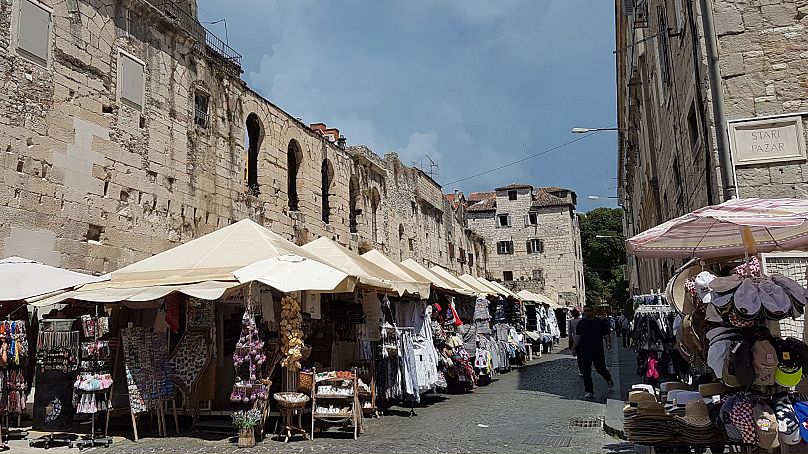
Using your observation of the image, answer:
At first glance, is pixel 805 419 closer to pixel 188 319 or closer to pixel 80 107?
pixel 188 319

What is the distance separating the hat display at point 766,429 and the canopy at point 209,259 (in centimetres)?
548

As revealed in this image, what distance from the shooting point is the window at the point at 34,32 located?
10.4m

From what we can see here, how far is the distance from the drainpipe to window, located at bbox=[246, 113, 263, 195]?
11.4 m

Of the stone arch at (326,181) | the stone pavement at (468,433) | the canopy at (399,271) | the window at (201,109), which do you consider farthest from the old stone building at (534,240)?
the stone pavement at (468,433)

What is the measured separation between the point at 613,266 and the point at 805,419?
5679 cm

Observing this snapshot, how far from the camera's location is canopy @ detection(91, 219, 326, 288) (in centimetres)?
773

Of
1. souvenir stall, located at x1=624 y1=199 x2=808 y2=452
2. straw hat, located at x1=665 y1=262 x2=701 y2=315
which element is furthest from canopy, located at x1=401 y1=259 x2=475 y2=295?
souvenir stall, located at x1=624 y1=199 x2=808 y2=452

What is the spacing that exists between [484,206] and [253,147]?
37.2 metres

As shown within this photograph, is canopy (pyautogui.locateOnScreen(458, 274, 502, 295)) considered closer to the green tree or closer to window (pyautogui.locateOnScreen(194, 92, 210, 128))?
window (pyautogui.locateOnScreen(194, 92, 210, 128))

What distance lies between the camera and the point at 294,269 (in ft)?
24.5

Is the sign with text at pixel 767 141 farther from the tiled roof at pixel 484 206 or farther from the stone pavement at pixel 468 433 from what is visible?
the tiled roof at pixel 484 206

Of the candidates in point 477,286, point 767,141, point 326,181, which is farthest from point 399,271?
point 326,181

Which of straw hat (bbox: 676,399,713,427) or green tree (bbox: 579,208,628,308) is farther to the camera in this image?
green tree (bbox: 579,208,628,308)

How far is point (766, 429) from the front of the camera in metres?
3.93
